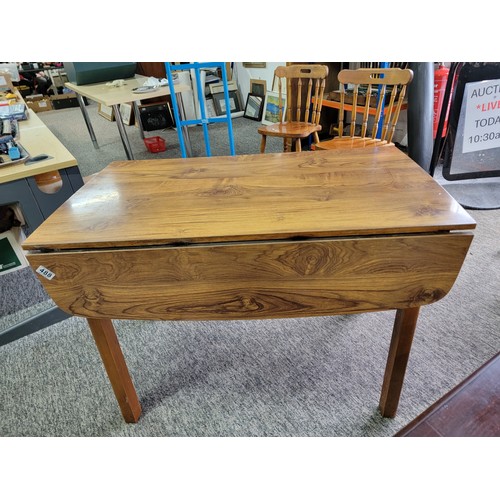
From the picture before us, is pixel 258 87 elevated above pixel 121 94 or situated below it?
below

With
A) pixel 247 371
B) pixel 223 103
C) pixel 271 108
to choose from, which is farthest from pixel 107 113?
pixel 247 371

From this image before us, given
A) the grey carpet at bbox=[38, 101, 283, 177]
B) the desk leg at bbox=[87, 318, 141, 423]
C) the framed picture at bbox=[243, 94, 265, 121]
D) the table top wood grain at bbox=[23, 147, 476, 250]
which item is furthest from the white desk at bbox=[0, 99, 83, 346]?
the framed picture at bbox=[243, 94, 265, 121]

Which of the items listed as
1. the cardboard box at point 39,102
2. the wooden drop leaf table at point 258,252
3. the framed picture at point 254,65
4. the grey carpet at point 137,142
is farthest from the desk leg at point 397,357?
the cardboard box at point 39,102

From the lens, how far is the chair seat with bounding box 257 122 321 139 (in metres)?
2.36

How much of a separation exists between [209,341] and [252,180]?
0.78 m

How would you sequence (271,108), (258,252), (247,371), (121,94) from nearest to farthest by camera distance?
(258,252) → (247,371) → (121,94) → (271,108)

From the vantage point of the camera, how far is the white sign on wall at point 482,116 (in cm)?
207

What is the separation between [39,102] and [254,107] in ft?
13.9

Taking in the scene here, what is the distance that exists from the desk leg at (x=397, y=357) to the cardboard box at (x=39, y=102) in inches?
283

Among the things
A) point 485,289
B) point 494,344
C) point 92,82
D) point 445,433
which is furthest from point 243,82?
point 445,433

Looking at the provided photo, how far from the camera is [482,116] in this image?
215 cm

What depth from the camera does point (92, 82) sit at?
3471 mm

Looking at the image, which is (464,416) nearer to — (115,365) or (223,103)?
(115,365)

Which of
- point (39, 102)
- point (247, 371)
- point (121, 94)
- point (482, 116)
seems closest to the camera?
point (247, 371)
